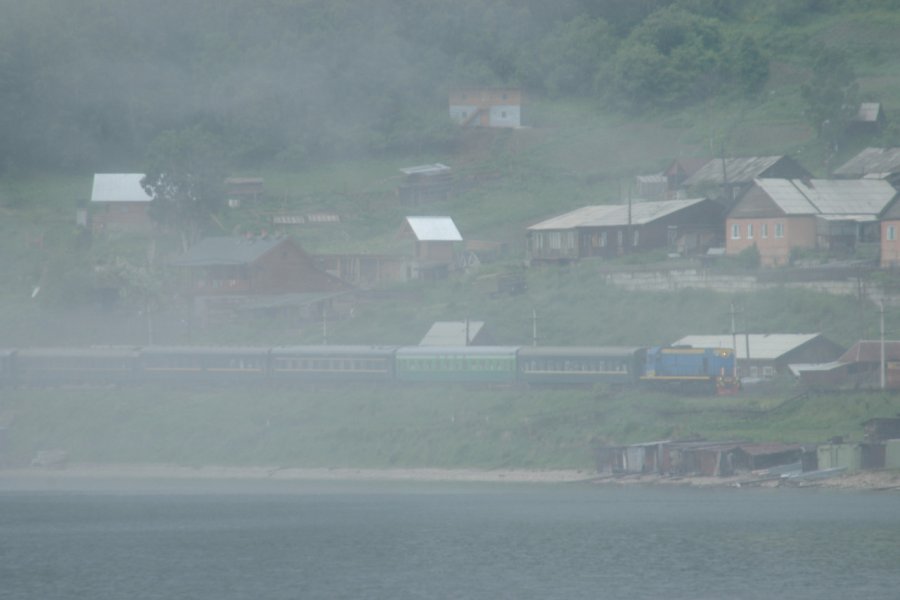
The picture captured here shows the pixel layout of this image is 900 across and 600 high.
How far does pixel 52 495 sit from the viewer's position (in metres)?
63.9

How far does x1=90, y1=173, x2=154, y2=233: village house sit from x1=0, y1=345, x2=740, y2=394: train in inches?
1022

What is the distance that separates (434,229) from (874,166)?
26.3 metres

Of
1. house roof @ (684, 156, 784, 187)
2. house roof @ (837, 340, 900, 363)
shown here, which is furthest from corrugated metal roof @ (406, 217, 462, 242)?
house roof @ (837, 340, 900, 363)

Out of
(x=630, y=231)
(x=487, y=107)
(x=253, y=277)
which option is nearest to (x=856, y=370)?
(x=630, y=231)

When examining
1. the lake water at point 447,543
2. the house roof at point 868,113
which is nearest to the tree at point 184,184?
the lake water at point 447,543

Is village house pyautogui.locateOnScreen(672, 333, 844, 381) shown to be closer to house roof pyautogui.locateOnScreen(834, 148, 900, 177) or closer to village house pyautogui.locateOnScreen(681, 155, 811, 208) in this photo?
village house pyautogui.locateOnScreen(681, 155, 811, 208)

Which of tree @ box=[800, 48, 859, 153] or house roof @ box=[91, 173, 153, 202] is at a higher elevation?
tree @ box=[800, 48, 859, 153]

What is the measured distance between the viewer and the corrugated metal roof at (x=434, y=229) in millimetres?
88912

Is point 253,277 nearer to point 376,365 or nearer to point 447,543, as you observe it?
point 376,365

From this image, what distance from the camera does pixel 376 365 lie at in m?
68.5

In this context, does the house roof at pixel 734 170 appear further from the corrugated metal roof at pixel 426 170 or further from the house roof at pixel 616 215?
the corrugated metal roof at pixel 426 170

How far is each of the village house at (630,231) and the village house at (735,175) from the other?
2.11 m

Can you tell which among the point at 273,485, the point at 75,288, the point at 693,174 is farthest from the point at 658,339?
the point at 75,288

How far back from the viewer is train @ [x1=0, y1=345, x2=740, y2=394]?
205 feet
